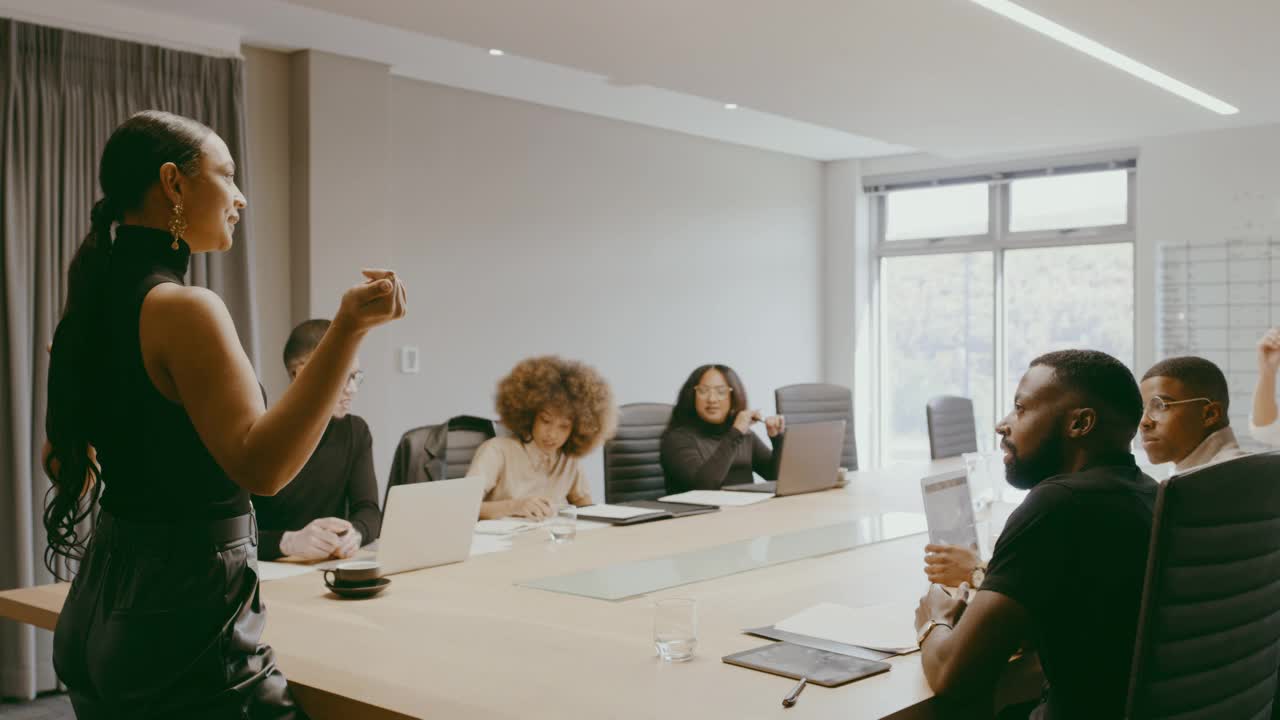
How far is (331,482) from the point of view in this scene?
3.23 m

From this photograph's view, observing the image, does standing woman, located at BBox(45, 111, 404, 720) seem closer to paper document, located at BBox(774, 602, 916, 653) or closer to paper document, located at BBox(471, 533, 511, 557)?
paper document, located at BBox(774, 602, 916, 653)

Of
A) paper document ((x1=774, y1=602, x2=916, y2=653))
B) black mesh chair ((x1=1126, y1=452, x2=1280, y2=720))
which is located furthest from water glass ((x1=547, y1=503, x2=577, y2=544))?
black mesh chair ((x1=1126, y1=452, x2=1280, y2=720))

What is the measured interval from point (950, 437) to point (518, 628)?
4.09 metres

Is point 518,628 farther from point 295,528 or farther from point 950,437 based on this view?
point 950,437

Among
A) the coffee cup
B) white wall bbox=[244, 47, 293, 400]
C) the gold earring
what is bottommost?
the coffee cup

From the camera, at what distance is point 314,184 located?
16.4 ft

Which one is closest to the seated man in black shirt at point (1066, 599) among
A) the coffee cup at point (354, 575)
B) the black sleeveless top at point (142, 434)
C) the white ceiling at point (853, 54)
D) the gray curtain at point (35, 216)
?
the black sleeveless top at point (142, 434)

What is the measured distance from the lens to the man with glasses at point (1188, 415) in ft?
9.15

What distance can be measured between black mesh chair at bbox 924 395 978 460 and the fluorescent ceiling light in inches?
71.5

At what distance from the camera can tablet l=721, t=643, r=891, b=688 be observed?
1.72m

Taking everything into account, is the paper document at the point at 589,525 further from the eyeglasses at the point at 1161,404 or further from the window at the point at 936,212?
the window at the point at 936,212

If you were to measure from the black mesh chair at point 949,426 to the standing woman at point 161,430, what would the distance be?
4.38 m

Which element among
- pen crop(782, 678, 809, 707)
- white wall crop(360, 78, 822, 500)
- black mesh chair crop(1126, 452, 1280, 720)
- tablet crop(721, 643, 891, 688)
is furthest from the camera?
white wall crop(360, 78, 822, 500)

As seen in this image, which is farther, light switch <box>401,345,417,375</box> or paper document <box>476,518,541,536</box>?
light switch <box>401,345,417,375</box>
